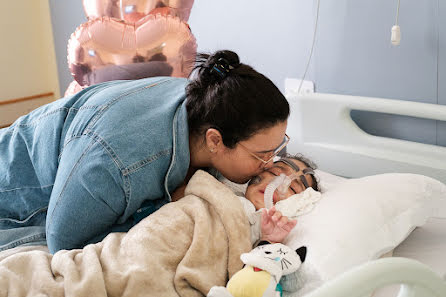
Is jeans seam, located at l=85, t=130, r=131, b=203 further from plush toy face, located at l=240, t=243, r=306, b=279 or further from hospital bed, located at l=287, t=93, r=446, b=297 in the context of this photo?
hospital bed, located at l=287, t=93, r=446, b=297

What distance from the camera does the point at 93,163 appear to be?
1.31 meters

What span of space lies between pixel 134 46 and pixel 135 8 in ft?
0.61

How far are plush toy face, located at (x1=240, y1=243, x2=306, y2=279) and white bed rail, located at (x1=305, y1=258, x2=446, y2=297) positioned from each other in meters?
0.26

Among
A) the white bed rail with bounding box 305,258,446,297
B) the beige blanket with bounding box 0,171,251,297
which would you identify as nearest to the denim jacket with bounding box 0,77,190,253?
the beige blanket with bounding box 0,171,251,297

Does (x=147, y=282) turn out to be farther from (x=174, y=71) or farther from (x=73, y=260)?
(x=174, y=71)

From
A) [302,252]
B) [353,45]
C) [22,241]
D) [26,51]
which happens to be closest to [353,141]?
[353,45]

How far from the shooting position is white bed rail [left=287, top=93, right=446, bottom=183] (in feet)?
5.77

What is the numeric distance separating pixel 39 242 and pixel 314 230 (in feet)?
2.53

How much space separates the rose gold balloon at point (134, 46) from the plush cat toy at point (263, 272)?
46.1 inches

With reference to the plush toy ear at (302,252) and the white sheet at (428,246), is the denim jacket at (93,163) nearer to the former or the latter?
the plush toy ear at (302,252)

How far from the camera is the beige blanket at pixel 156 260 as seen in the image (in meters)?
1.11

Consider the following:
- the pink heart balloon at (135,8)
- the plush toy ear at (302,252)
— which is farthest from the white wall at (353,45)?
the plush toy ear at (302,252)

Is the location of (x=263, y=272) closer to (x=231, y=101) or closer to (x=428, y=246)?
(x=231, y=101)

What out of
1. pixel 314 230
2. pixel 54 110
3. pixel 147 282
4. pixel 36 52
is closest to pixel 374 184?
pixel 314 230
